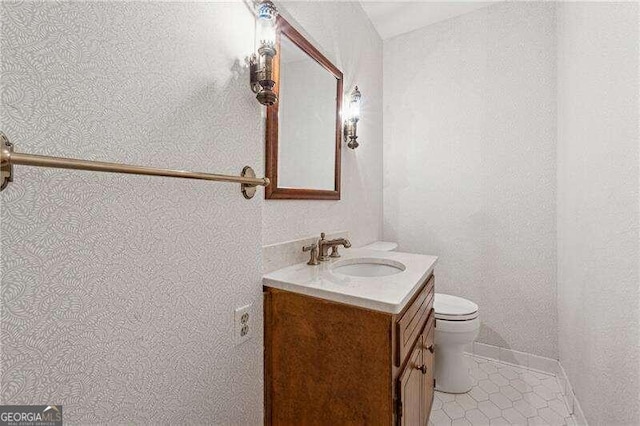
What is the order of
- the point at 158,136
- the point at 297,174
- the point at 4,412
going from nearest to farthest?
1. the point at 4,412
2. the point at 158,136
3. the point at 297,174

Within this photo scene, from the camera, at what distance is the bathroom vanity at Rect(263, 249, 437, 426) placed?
0.81 meters

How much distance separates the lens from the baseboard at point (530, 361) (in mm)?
1557

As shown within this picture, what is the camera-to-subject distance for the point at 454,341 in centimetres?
156

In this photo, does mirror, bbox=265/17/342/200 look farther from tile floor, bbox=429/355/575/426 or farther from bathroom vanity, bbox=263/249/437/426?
tile floor, bbox=429/355/575/426

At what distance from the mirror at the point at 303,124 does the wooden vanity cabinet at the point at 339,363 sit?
0.49 meters

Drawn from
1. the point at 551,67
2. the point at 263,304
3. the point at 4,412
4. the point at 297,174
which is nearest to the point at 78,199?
the point at 4,412

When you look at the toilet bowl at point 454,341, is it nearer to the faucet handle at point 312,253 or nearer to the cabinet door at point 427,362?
the cabinet door at point 427,362

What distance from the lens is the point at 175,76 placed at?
74cm

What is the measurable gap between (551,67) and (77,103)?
243 cm

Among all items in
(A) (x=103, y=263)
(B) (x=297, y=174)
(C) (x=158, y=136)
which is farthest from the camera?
(B) (x=297, y=174)

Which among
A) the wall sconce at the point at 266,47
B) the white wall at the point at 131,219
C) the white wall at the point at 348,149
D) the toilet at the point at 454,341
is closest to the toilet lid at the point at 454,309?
the toilet at the point at 454,341

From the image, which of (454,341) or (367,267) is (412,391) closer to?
(367,267)

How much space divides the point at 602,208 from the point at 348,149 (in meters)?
1.21

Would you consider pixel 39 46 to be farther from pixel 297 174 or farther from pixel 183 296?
pixel 297 174
